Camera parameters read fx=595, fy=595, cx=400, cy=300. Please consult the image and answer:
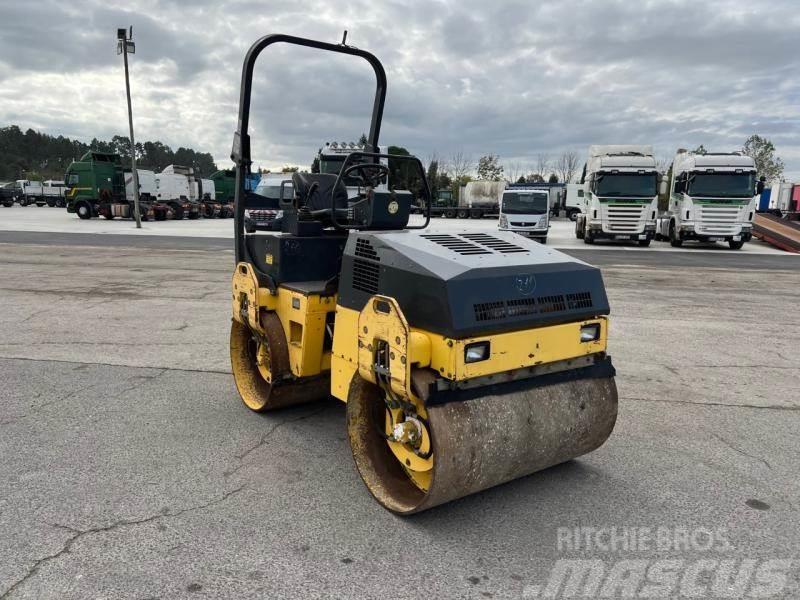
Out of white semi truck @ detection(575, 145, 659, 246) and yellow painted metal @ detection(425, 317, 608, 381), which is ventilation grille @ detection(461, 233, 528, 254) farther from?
white semi truck @ detection(575, 145, 659, 246)

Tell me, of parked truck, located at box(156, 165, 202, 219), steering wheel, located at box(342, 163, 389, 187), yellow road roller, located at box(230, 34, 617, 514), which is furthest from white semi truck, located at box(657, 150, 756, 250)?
parked truck, located at box(156, 165, 202, 219)

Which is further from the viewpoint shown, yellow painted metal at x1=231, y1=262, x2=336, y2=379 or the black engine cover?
yellow painted metal at x1=231, y1=262, x2=336, y2=379

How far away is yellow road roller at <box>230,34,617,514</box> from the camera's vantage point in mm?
2842

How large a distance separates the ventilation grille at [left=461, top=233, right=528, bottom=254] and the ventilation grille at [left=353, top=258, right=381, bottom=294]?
69cm

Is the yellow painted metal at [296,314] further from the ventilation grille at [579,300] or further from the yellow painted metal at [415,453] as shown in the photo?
the ventilation grille at [579,300]

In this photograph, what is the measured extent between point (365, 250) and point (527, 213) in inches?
802

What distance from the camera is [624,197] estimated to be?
20531 mm

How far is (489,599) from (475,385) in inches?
36.8

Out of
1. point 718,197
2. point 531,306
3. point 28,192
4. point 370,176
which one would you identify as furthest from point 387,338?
point 28,192

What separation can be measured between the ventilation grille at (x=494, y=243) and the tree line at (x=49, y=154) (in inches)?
3614

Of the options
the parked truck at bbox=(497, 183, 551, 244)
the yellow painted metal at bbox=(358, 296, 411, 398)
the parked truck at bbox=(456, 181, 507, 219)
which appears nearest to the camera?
the yellow painted metal at bbox=(358, 296, 411, 398)

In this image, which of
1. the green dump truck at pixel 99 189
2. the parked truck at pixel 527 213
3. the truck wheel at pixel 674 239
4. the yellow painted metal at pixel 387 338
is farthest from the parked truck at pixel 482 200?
the yellow painted metal at pixel 387 338

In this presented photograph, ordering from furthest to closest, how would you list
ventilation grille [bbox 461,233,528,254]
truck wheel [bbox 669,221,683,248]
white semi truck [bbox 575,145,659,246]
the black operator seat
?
truck wheel [bbox 669,221,683,248]
white semi truck [bbox 575,145,659,246]
the black operator seat
ventilation grille [bbox 461,233,528,254]

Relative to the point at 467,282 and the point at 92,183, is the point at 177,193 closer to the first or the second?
the point at 92,183
